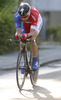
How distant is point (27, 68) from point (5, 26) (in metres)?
7.09

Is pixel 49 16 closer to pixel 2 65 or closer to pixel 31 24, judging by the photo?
pixel 2 65

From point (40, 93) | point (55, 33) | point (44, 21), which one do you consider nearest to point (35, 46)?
point (40, 93)

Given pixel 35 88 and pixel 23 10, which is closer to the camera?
pixel 23 10

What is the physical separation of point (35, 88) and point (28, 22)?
143 centimetres

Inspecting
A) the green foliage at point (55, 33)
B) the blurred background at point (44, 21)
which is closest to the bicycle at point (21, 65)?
the blurred background at point (44, 21)

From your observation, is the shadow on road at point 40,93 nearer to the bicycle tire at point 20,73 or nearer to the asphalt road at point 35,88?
the asphalt road at point 35,88

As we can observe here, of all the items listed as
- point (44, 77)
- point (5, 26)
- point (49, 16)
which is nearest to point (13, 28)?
point (5, 26)

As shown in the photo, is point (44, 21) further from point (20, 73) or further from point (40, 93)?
point (40, 93)

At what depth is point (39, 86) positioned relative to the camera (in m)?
6.75

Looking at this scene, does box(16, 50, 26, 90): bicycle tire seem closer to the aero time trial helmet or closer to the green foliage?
the aero time trial helmet

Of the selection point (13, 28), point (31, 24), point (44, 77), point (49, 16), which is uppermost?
point (31, 24)

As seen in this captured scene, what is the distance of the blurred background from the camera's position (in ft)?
43.8

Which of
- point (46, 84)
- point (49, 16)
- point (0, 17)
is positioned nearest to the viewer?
point (46, 84)

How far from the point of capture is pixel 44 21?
2620 centimetres
